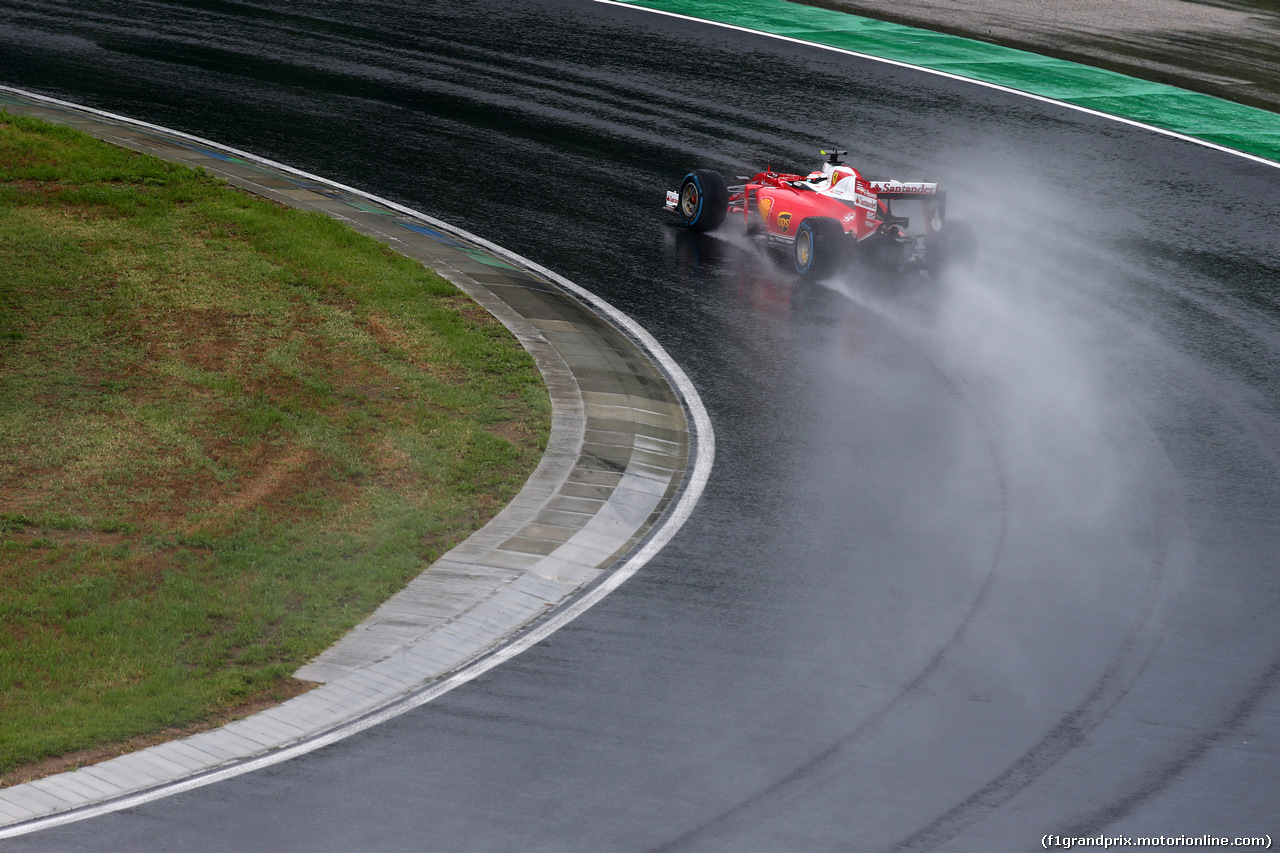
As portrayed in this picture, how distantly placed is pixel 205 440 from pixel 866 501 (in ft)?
18.1

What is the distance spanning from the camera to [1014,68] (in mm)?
25391

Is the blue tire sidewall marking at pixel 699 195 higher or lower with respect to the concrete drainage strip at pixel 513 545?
higher

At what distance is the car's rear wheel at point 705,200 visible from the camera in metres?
17.0

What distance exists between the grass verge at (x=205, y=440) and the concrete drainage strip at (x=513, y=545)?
233 mm

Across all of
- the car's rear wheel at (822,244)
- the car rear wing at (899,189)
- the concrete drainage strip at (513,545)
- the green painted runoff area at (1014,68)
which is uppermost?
the green painted runoff area at (1014,68)

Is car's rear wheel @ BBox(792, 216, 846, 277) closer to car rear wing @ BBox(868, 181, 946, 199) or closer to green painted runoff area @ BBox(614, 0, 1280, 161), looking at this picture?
car rear wing @ BBox(868, 181, 946, 199)

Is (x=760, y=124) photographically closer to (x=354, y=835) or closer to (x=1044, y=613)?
(x=1044, y=613)

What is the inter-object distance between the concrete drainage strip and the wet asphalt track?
0.84 ft

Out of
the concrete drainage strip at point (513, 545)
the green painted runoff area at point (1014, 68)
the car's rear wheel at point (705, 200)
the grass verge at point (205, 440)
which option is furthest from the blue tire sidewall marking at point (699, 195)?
the green painted runoff area at point (1014, 68)

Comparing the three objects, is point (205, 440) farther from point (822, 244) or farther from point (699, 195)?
point (699, 195)

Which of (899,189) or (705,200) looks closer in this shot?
(899,189)

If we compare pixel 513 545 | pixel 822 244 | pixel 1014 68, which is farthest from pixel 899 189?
pixel 1014 68

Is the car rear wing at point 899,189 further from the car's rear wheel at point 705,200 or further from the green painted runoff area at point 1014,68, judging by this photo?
the green painted runoff area at point 1014,68

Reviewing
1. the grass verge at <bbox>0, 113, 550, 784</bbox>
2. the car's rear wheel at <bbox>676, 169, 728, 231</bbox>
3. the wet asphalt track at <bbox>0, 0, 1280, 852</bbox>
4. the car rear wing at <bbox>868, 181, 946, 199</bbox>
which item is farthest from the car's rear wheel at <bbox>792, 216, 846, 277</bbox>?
the grass verge at <bbox>0, 113, 550, 784</bbox>
